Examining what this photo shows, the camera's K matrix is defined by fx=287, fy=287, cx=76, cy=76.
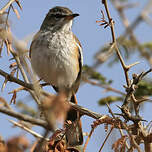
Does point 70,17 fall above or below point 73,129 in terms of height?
above

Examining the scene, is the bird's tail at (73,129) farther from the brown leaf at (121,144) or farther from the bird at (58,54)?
the brown leaf at (121,144)

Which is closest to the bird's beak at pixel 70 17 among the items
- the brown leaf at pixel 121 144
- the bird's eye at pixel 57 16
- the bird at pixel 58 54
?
the bird at pixel 58 54

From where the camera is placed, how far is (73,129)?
6.57 ft

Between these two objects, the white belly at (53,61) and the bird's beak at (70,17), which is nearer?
the white belly at (53,61)

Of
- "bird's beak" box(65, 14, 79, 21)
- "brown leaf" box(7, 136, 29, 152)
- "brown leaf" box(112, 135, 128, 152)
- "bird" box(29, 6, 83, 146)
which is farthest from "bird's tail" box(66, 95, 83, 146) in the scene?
"bird's beak" box(65, 14, 79, 21)

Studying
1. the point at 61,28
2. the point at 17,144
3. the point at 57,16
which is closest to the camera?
the point at 17,144

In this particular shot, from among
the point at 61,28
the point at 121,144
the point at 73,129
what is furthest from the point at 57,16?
the point at 121,144

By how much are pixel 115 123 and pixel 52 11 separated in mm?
3499

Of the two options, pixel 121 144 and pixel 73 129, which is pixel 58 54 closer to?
pixel 73 129

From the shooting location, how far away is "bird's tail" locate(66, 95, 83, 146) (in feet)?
6.54

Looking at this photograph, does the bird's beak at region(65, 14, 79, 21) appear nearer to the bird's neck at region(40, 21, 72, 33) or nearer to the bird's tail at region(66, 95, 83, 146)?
the bird's neck at region(40, 21, 72, 33)

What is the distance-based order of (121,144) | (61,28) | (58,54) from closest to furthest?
(121,144)
(58,54)
(61,28)

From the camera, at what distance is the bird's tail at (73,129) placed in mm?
1994

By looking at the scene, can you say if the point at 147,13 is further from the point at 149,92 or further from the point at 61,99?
the point at 149,92
